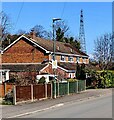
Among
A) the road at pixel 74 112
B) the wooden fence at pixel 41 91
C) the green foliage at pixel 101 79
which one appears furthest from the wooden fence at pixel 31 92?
the green foliage at pixel 101 79

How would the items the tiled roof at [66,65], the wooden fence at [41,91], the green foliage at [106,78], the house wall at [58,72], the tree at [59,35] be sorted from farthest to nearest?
the tree at [59,35], the tiled roof at [66,65], the house wall at [58,72], the green foliage at [106,78], the wooden fence at [41,91]

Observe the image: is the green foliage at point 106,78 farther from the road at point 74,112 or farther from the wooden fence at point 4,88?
the road at point 74,112

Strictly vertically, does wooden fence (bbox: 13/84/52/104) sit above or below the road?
above

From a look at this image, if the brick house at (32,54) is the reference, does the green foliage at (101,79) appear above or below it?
below

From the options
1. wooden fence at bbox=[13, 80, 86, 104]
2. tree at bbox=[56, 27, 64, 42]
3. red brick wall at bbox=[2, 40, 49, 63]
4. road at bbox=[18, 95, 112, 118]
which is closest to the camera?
road at bbox=[18, 95, 112, 118]

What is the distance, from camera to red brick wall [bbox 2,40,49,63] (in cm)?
5866

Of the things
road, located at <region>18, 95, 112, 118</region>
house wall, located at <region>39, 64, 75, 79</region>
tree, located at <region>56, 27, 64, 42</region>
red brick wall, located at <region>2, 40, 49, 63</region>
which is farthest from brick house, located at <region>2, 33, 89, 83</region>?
road, located at <region>18, 95, 112, 118</region>

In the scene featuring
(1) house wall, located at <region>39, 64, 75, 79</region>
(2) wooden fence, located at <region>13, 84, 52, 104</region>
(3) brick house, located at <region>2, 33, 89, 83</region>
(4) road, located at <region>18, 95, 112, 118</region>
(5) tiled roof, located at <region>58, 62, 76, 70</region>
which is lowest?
(4) road, located at <region>18, 95, 112, 118</region>

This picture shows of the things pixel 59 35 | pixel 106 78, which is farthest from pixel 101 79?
pixel 59 35

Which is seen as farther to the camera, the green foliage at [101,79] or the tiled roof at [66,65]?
the tiled roof at [66,65]

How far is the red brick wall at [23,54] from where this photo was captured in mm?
58656

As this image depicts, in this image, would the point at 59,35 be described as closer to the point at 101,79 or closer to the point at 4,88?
the point at 101,79

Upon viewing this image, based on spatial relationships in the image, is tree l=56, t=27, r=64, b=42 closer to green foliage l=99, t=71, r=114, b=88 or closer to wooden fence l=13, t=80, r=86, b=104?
green foliage l=99, t=71, r=114, b=88

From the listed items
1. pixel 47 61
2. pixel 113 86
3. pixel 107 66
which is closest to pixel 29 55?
pixel 47 61
